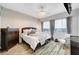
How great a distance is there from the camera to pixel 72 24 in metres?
1.63

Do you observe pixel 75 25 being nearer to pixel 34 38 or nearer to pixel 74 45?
pixel 74 45

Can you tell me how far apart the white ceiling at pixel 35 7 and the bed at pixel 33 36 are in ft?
1.18

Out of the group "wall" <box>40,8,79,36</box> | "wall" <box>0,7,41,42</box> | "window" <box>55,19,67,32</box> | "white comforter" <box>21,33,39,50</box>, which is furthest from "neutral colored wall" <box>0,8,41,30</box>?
"wall" <box>40,8,79,36</box>

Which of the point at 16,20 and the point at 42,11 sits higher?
the point at 42,11

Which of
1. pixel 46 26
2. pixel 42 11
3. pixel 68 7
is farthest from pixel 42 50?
pixel 68 7

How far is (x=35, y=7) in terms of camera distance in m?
1.59

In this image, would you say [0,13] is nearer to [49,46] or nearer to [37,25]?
[37,25]

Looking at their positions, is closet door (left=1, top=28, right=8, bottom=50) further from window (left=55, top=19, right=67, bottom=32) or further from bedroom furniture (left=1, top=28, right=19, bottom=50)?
window (left=55, top=19, right=67, bottom=32)

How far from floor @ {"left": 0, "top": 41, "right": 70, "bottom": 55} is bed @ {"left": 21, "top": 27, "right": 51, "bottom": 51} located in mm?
110

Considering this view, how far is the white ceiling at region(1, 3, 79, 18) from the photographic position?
1526 millimetres

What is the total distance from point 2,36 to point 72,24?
1508 millimetres

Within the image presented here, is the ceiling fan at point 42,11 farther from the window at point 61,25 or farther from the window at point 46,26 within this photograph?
the window at point 61,25

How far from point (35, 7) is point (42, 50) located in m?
0.91
